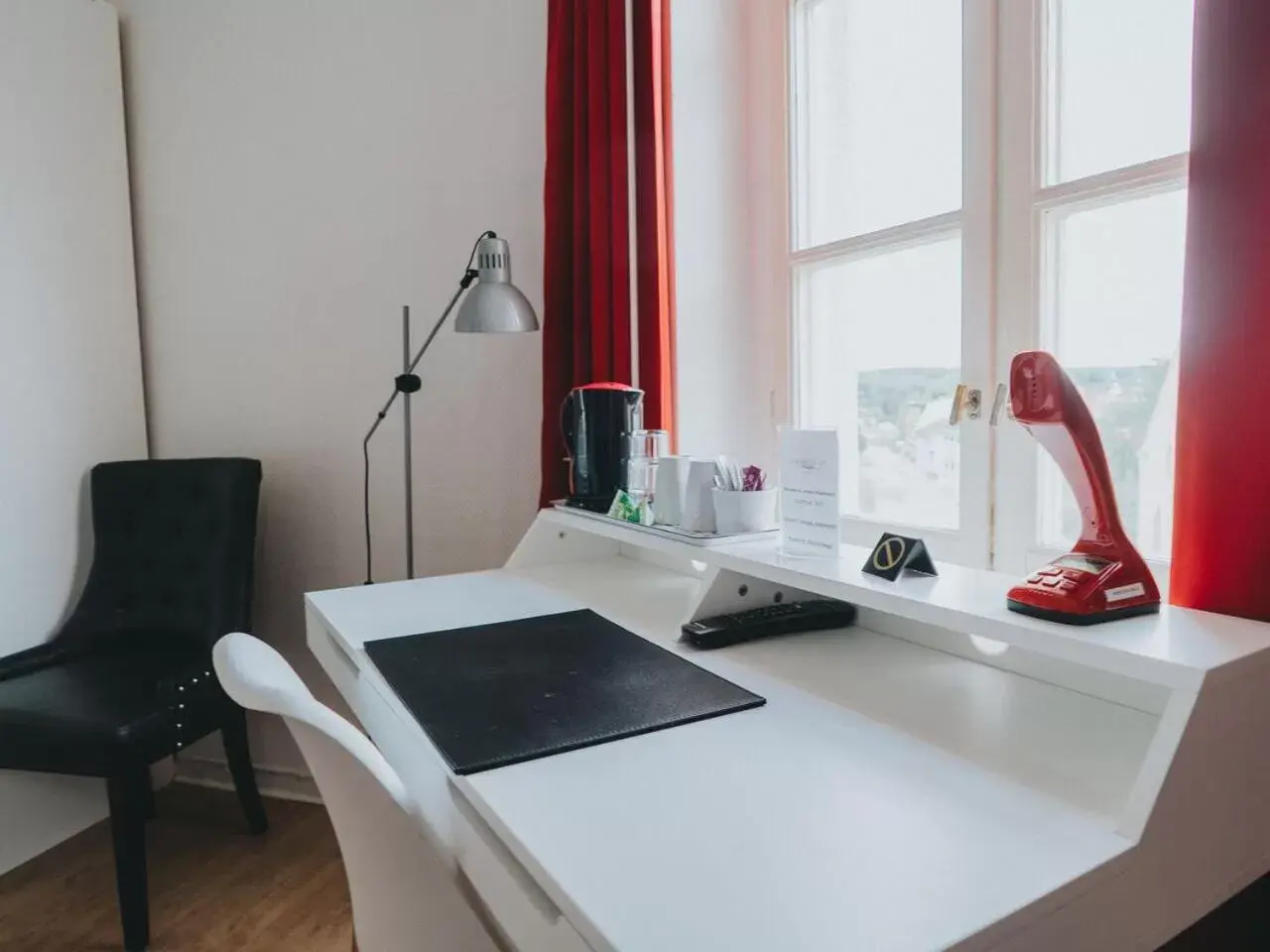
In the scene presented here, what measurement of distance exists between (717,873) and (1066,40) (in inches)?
49.6

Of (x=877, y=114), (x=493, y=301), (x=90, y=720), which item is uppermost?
(x=877, y=114)

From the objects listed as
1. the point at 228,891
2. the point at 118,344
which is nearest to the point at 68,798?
the point at 228,891

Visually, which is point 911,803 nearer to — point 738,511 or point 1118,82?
point 738,511

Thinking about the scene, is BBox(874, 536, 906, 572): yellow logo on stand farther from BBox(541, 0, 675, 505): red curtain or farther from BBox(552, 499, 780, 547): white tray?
BBox(541, 0, 675, 505): red curtain

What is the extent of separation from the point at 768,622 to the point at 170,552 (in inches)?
66.0

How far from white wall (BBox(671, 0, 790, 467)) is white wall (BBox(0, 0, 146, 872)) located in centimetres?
157

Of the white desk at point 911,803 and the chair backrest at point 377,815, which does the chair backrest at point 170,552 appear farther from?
the chair backrest at point 377,815

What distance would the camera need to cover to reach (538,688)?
96cm

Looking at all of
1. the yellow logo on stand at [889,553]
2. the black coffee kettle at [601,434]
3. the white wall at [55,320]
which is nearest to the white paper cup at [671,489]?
the black coffee kettle at [601,434]

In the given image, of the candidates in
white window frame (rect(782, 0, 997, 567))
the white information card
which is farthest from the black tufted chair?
white window frame (rect(782, 0, 997, 567))

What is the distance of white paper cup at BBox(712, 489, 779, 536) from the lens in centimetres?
130

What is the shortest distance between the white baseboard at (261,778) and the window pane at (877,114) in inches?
75.9

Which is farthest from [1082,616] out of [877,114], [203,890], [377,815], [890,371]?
[203,890]

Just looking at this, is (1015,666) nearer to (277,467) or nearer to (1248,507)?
(1248,507)
